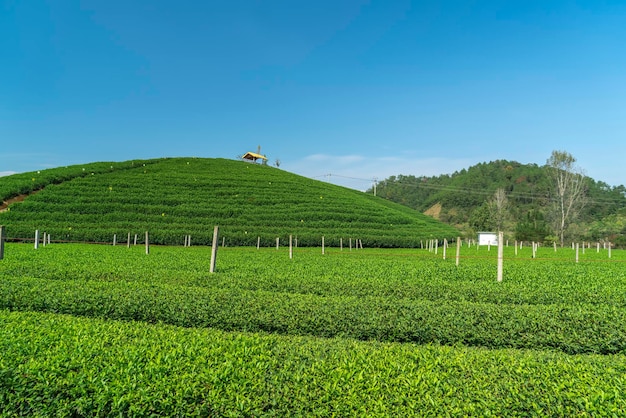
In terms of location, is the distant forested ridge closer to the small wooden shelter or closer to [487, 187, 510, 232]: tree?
[487, 187, 510, 232]: tree

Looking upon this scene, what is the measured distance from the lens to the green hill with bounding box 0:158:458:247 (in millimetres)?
34875

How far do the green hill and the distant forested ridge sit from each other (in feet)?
82.5

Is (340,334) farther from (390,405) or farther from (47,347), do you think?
(47,347)

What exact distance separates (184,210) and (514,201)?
276 feet

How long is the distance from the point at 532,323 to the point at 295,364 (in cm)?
514

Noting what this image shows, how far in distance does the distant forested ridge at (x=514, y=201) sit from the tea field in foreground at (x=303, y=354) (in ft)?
181

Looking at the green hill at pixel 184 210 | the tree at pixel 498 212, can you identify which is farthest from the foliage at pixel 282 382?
the tree at pixel 498 212

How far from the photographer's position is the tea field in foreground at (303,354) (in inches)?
152

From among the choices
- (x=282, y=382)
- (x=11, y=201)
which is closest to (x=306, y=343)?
(x=282, y=382)

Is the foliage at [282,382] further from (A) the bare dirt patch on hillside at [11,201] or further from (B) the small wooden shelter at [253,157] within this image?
(B) the small wooden shelter at [253,157]

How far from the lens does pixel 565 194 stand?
57656 millimetres

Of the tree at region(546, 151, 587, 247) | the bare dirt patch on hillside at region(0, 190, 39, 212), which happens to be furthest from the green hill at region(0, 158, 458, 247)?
the tree at region(546, 151, 587, 247)

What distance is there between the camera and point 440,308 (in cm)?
793

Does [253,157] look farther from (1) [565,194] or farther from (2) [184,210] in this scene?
(1) [565,194]
